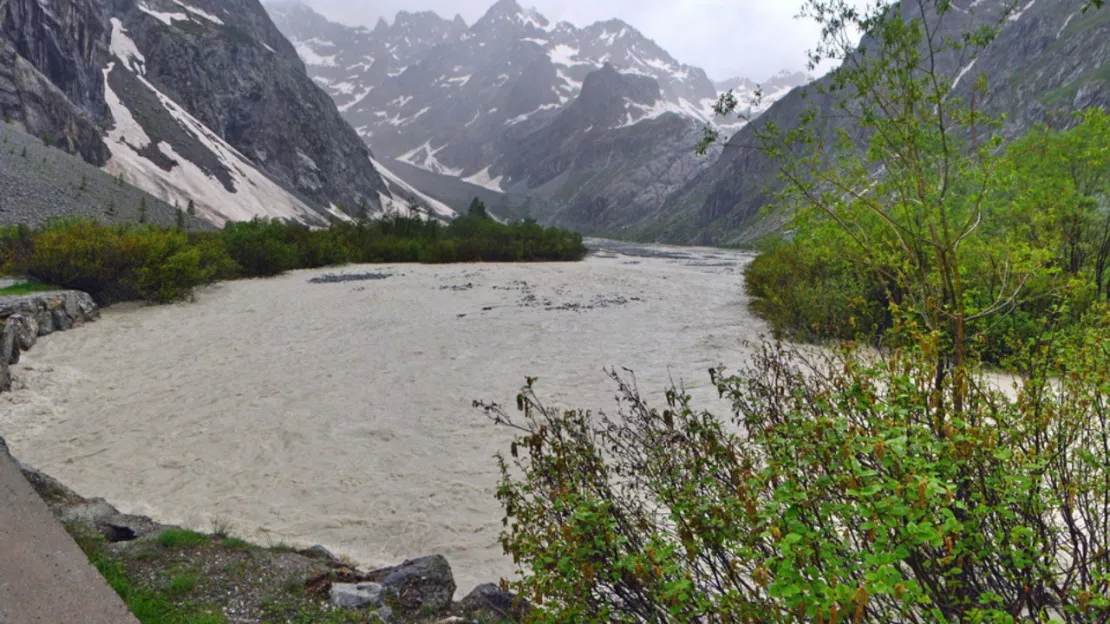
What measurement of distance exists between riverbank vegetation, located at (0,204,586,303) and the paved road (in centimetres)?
1720

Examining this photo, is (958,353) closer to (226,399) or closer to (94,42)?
(226,399)

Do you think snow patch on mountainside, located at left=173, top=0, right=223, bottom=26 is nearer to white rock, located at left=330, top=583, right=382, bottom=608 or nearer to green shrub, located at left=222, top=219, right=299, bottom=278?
green shrub, located at left=222, top=219, right=299, bottom=278

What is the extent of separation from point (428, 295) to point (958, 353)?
22.1 m

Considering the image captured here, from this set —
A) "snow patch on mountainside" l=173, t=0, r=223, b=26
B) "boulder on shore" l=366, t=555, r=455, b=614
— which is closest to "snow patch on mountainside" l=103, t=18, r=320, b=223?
"snow patch on mountainside" l=173, t=0, r=223, b=26

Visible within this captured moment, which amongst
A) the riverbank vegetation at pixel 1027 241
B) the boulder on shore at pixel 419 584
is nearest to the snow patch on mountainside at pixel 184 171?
the riverbank vegetation at pixel 1027 241

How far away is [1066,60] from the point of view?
116m

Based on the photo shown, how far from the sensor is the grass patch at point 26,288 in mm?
15414

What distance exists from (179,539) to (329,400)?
588cm

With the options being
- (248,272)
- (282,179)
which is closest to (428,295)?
(248,272)

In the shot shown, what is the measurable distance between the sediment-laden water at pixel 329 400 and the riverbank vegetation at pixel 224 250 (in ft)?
4.54

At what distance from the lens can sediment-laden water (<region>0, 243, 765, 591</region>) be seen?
22.8 ft

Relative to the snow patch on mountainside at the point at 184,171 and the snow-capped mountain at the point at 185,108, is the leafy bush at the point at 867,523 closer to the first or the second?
the snow patch on mountainside at the point at 184,171

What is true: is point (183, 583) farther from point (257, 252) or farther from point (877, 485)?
point (257, 252)

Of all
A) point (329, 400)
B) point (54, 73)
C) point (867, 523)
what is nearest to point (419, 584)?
point (867, 523)
